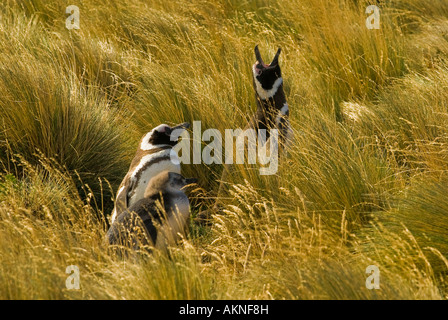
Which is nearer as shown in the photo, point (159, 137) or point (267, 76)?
point (159, 137)

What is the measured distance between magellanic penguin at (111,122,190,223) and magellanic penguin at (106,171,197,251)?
0.44 feet

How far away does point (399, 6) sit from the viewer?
9.55 meters

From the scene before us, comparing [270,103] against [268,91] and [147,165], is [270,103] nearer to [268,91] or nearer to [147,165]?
[268,91]

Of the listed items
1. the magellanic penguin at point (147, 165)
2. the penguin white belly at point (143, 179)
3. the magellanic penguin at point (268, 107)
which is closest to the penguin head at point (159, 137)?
the magellanic penguin at point (147, 165)

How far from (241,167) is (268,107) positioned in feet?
2.21

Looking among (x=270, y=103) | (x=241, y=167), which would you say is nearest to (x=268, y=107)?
(x=270, y=103)

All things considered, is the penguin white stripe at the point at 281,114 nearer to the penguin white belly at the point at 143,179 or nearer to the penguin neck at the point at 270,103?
the penguin neck at the point at 270,103

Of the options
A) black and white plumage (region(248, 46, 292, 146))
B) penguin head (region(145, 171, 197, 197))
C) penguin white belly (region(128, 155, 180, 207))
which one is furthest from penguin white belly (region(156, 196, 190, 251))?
black and white plumage (region(248, 46, 292, 146))

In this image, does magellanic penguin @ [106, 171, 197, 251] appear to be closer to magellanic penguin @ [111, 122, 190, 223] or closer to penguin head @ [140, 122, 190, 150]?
magellanic penguin @ [111, 122, 190, 223]

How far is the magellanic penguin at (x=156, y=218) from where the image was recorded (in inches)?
156

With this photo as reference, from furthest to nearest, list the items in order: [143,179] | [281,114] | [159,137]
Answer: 1. [281,114]
2. [159,137]
3. [143,179]

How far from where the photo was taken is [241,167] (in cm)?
484
